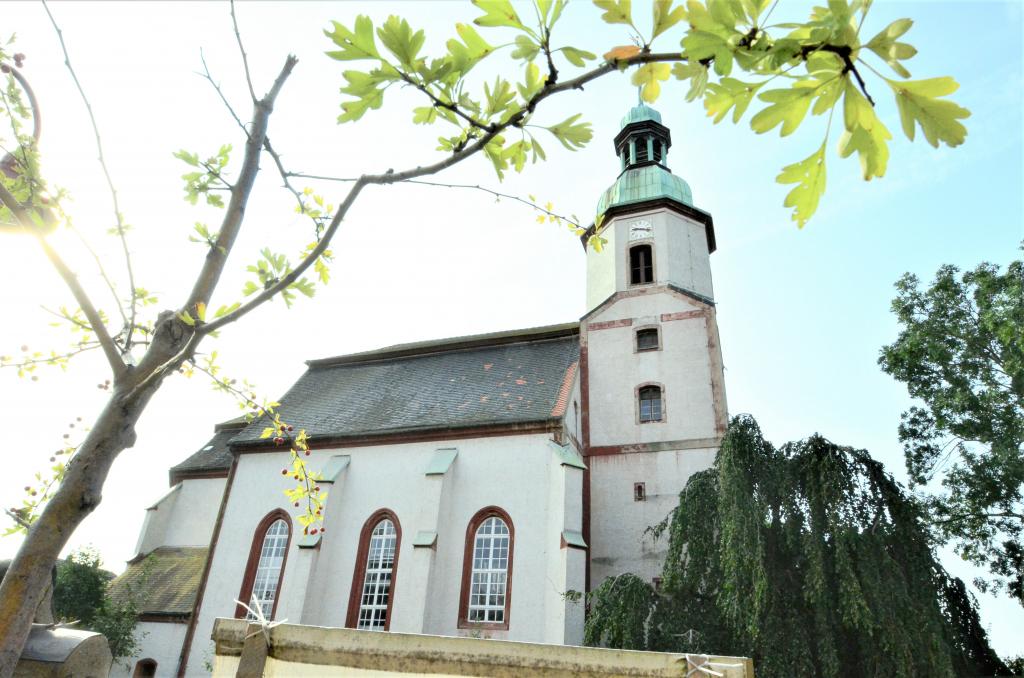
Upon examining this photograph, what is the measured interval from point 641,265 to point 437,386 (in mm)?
7706

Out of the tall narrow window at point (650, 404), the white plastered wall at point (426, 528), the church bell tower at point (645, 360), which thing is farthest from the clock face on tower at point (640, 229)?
the white plastered wall at point (426, 528)

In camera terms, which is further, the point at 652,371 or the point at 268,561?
the point at 652,371

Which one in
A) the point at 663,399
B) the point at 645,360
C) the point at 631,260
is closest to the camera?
the point at 663,399

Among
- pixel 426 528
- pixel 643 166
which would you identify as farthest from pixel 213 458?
pixel 643 166

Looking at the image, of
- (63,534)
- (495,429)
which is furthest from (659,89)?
(495,429)

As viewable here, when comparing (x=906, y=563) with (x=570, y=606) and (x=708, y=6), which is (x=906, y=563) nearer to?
(x=570, y=606)

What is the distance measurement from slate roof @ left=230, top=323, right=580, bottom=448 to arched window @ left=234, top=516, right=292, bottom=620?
2776 millimetres

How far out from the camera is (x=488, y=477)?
16.1 m

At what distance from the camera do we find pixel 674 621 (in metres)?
11.2

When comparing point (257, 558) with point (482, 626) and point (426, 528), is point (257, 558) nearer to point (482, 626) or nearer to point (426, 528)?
point (426, 528)

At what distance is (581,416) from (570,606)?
592 centimetres

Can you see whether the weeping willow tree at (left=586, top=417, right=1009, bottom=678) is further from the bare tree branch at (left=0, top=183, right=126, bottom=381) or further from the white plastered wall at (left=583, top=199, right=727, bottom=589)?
the bare tree branch at (left=0, top=183, right=126, bottom=381)

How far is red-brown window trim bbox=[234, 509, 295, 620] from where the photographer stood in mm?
16719

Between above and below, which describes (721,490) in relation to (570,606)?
above
